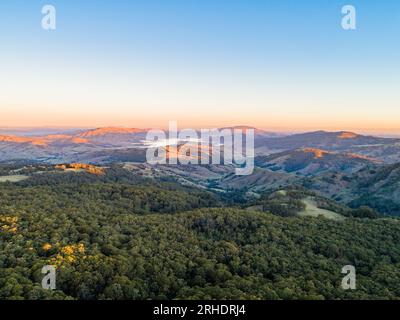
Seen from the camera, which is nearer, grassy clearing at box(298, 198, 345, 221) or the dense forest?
the dense forest

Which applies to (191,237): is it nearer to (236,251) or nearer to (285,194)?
(236,251)

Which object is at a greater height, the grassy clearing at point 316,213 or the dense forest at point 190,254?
the dense forest at point 190,254

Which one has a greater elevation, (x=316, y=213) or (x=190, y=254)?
(x=190, y=254)

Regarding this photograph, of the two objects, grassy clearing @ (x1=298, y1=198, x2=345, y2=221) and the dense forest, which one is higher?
the dense forest

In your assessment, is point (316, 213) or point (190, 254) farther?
point (316, 213)

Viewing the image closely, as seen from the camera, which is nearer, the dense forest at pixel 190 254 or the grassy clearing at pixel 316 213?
the dense forest at pixel 190 254
